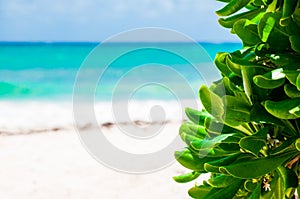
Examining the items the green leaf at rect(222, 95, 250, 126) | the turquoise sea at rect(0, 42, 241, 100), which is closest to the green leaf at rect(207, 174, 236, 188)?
the green leaf at rect(222, 95, 250, 126)

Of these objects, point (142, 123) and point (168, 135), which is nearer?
point (168, 135)

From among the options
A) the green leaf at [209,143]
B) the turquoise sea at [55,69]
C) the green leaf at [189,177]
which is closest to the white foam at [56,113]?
the turquoise sea at [55,69]

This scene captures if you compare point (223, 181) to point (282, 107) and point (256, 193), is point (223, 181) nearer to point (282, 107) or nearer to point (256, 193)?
point (256, 193)

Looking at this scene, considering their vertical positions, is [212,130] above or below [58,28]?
below

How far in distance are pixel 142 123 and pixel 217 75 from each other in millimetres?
5382

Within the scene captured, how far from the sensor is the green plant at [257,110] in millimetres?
634

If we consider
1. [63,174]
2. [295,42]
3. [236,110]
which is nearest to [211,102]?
[236,110]

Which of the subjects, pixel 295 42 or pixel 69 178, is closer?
pixel 295 42

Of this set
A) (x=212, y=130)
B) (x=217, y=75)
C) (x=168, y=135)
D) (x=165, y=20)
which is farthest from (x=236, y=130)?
(x=165, y=20)

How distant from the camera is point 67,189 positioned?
3354 millimetres

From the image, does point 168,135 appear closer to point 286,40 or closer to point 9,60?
point 286,40

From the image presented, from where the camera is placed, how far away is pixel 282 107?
0.62m

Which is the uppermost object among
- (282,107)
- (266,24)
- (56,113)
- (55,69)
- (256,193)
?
(55,69)

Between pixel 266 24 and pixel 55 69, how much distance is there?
17576mm
